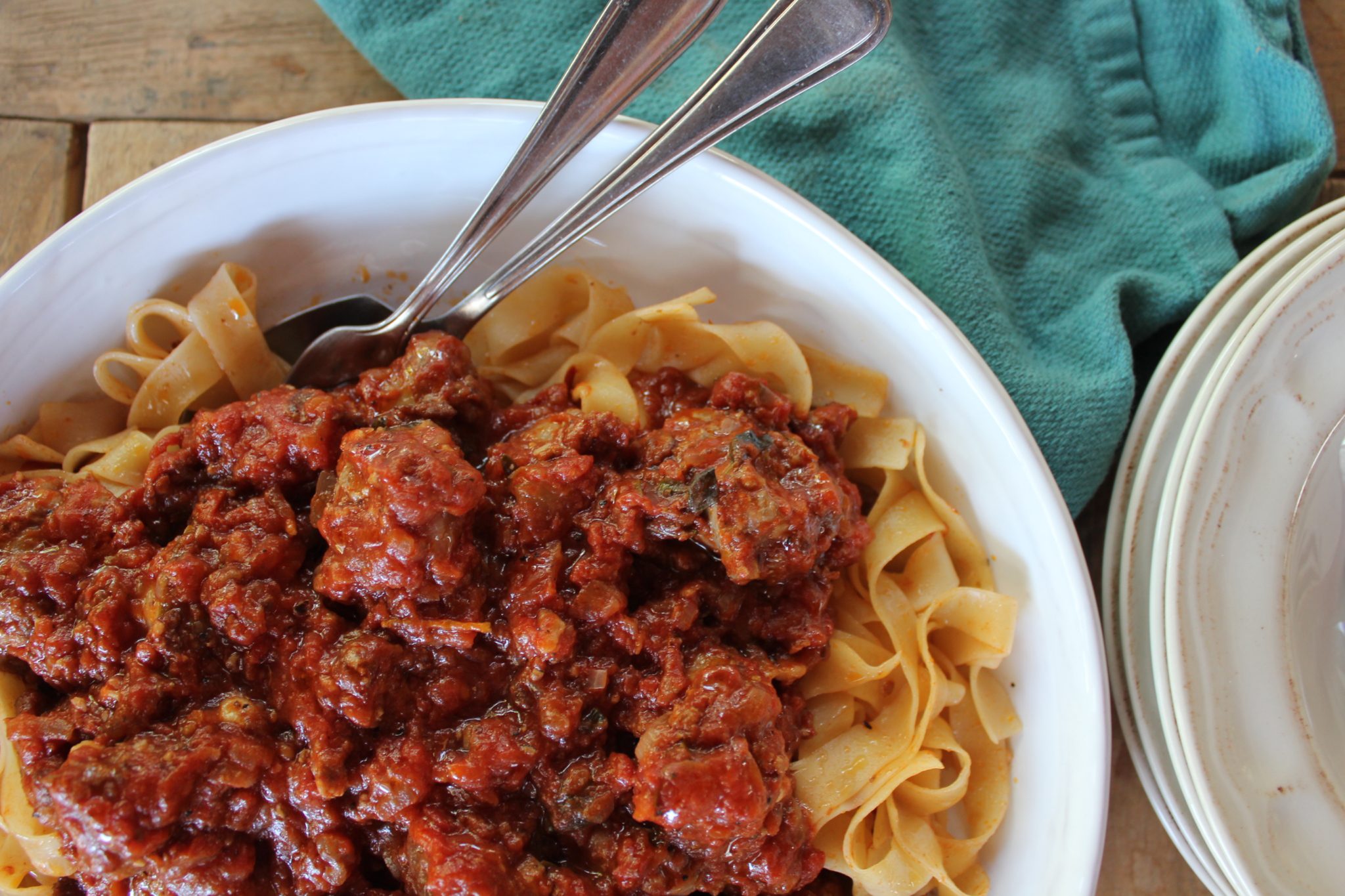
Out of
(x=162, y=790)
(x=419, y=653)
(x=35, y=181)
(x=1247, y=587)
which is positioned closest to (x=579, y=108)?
(x=419, y=653)

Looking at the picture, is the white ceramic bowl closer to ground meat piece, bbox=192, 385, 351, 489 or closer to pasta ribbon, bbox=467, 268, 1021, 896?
pasta ribbon, bbox=467, 268, 1021, 896

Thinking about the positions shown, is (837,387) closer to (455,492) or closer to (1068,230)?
(1068,230)

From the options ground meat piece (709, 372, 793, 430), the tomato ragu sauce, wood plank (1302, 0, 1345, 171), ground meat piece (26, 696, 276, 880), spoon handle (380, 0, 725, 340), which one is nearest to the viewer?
ground meat piece (26, 696, 276, 880)

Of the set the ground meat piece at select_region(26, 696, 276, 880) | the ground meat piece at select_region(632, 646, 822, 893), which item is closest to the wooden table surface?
the ground meat piece at select_region(632, 646, 822, 893)

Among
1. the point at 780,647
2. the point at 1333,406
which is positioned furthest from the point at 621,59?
the point at 1333,406

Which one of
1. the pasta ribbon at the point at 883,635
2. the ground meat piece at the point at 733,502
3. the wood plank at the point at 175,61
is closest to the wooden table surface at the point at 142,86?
the wood plank at the point at 175,61

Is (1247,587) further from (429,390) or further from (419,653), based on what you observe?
(429,390)

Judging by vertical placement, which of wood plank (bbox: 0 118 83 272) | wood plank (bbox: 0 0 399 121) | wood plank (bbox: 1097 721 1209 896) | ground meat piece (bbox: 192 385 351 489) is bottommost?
wood plank (bbox: 1097 721 1209 896)
